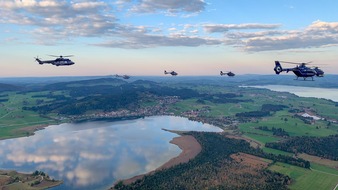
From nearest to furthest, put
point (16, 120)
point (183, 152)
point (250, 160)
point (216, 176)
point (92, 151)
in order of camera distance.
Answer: point (216, 176)
point (250, 160)
point (183, 152)
point (92, 151)
point (16, 120)

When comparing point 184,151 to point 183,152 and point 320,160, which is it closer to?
point 183,152

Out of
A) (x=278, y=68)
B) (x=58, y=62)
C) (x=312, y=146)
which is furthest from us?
(x=312, y=146)

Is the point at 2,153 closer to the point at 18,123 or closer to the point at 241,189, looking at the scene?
the point at 18,123

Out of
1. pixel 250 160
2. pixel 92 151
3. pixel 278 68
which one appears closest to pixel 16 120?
pixel 92 151

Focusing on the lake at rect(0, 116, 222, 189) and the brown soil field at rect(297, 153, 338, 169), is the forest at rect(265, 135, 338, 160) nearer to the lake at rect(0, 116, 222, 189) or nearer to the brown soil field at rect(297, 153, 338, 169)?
the brown soil field at rect(297, 153, 338, 169)

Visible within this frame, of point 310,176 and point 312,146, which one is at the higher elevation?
point 312,146

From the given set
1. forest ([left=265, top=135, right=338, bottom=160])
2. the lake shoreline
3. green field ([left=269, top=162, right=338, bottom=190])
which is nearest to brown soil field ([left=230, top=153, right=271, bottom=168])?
green field ([left=269, top=162, right=338, bottom=190])

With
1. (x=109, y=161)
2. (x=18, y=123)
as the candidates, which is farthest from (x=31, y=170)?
(x=18, y=123)
